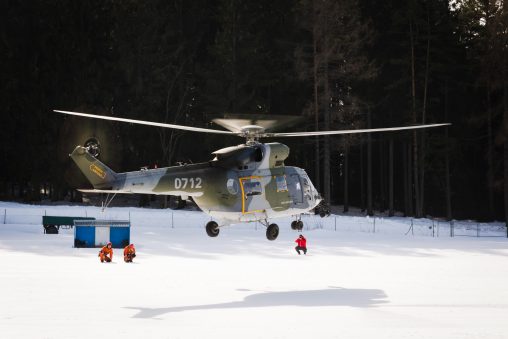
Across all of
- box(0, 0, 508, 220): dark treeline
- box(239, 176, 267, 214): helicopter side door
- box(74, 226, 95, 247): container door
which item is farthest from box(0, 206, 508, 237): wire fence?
box(239, 176, 267, 214): helicopter side door

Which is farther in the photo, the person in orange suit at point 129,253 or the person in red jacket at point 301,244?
the person in red jacket at point 301,244

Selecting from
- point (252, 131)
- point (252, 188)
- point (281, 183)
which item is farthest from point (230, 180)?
point (281, 183)

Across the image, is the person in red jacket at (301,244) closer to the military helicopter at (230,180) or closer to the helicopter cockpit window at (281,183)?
the military helicopter at (230,180)

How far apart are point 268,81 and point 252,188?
117 ft

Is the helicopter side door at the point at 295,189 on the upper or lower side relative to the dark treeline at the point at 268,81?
lower

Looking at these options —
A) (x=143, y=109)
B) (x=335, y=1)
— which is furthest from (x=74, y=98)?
(x=335, y=1)

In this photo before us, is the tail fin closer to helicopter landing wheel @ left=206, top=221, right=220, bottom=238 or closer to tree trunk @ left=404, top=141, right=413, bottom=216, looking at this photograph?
helicopter landing wheel @ left=206, top=221, right=220, bottom=238

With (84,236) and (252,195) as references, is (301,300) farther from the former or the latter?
(84,236)

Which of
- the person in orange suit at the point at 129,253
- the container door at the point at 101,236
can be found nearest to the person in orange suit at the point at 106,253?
the person in orange suit at the point at 129,253

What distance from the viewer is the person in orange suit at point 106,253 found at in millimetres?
29703

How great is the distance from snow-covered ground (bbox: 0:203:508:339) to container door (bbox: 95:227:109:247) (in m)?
1.42

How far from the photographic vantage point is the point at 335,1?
48469mm

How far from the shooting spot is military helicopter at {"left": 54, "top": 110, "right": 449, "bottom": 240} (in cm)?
1980

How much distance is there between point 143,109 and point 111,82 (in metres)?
3.23
